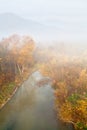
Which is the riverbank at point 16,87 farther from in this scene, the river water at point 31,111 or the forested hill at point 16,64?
the river water at point 31,111

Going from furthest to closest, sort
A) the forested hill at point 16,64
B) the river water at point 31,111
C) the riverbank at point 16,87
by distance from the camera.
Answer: the forested hill at point 16,64, the riverbank at point 16,87, the river water at point 31,111

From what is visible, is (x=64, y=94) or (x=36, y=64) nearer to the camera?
(x=64, y=94)

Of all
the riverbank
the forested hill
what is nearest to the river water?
the riverbank

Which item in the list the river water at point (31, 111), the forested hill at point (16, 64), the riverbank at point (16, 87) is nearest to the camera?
the river water at point (31, 111)

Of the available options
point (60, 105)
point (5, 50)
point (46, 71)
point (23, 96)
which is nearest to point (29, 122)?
point (60, 105)

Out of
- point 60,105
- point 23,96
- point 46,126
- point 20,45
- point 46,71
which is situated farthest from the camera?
point 20,45

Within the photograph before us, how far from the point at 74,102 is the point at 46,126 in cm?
736

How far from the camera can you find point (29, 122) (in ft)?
194

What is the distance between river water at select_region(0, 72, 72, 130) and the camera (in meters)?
57.0

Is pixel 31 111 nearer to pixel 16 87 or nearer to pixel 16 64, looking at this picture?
pixel 16 87

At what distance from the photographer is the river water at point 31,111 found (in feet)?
187

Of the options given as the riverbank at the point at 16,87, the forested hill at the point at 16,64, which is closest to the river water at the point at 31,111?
the riverbank at the point at 16,87

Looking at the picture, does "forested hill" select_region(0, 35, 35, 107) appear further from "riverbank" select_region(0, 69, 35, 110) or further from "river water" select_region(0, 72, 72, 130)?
"river water" select_region(0, 72, 72, 130)

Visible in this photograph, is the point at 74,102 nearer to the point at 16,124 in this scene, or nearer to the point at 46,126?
the point at 46,126
